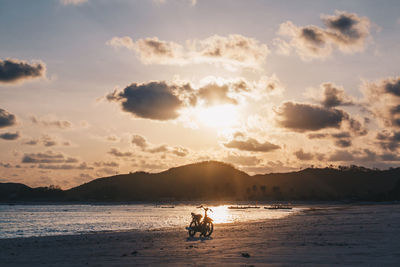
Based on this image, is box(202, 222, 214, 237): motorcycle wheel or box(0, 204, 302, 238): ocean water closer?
box(202, 222, 214, 237): motorcycle wheel

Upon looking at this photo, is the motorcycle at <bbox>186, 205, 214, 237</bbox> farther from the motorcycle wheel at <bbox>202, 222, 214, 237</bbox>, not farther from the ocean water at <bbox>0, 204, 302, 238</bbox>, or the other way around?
the ocean water at <bbox>0, 204, 302, 238</bbox>

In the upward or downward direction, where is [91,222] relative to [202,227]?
downward

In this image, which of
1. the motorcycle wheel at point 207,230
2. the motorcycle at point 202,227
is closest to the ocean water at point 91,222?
the motorcycle at point 202,227

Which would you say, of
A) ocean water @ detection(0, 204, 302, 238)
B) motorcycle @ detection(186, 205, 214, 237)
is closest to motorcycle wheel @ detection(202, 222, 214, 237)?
motorcycle @ detection(186, 205, 214, 237)

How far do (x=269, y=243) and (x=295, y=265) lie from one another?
837cm

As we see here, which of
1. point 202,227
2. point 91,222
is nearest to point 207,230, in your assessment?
point 202,227

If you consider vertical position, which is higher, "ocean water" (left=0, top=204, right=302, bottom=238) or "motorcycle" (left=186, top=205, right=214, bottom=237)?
"motorcycle" (left=186, top=205, right=214, bottom=237)

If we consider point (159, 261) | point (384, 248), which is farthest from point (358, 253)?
point (159, 261)

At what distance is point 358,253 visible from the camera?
18406mm

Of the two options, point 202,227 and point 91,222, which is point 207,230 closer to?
point 202,227

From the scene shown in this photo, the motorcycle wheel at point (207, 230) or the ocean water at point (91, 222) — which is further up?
the motorcycle wheel at point (207, 230)

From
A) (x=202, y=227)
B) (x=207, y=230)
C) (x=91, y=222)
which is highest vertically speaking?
(x=202, y=227)

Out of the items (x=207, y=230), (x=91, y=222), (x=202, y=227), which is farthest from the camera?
(x=91, y=222)

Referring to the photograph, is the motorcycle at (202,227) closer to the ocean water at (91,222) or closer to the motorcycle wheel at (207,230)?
the motorcycle wheel at (207,230)
